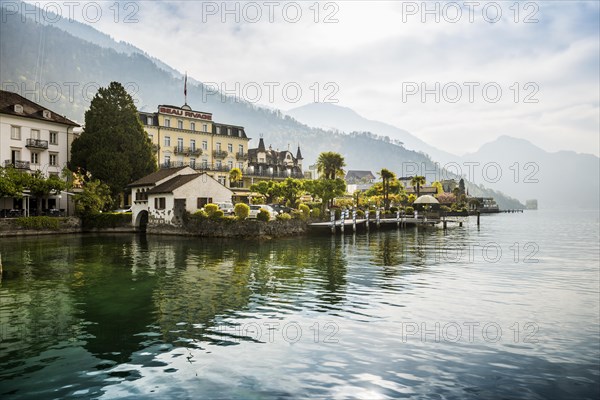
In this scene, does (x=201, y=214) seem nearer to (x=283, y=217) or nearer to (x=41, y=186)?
(x=283, y=217)

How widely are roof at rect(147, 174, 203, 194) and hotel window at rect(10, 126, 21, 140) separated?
2050 cm

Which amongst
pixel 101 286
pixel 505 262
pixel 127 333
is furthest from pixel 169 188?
pixel 127 333

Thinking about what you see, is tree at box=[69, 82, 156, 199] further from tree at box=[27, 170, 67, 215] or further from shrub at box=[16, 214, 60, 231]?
shrub at box=[16, 214, 60, 231]

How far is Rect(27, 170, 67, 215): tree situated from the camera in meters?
54.0

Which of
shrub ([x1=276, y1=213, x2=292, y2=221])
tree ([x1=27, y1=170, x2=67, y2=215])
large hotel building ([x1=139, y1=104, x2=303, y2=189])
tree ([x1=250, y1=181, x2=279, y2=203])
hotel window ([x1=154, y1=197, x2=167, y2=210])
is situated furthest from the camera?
large hotel building ([x1=139, y1=104, x2=303, y2=189])

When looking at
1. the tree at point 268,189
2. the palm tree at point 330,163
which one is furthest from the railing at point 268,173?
the tree at point 268,189

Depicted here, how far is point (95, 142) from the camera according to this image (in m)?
64.7

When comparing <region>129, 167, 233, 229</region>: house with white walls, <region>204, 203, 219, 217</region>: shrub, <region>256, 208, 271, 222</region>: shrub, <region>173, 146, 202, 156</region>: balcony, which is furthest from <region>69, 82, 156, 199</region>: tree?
<region>256, 208, 271, 222</region>: shrub

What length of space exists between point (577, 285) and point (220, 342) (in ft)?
62.5

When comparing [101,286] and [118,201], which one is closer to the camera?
[101,286]

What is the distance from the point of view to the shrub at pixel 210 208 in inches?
2035

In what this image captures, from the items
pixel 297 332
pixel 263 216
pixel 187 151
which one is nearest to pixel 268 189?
pixel 263 216

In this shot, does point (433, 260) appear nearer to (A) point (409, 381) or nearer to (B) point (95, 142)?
(A) point (409, 381)

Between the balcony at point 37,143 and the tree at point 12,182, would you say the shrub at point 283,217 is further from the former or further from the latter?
the balcony at point 37,143
